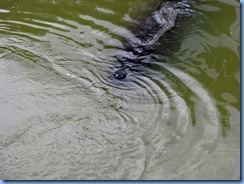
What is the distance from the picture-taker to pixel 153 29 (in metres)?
5.82

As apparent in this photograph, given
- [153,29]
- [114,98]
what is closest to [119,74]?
[114,98]

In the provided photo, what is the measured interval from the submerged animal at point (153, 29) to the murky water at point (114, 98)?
0.40 ft

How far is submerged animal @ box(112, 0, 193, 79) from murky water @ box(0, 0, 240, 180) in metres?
0.12

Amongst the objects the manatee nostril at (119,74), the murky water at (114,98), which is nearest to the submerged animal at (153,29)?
the manatee nostril at (119,74)

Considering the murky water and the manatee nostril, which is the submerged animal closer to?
the manatee nostril

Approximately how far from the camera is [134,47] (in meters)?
5.47

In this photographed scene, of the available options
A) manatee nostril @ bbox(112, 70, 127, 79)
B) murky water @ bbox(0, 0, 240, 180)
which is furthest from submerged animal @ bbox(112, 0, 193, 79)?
murky water @ bbox(0, 0, 240, 180)

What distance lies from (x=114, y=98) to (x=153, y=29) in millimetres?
1709

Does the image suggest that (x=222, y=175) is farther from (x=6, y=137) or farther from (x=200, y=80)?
(x=6, y=137)

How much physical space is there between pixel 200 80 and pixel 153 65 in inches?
27.4

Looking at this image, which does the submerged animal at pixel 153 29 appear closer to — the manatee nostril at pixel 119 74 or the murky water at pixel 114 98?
the manatee nostril at pixel 119 74

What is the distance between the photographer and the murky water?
12.7 ft

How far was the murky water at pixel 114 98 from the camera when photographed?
3.87m

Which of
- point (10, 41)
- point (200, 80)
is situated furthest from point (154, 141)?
point (10, 41)
